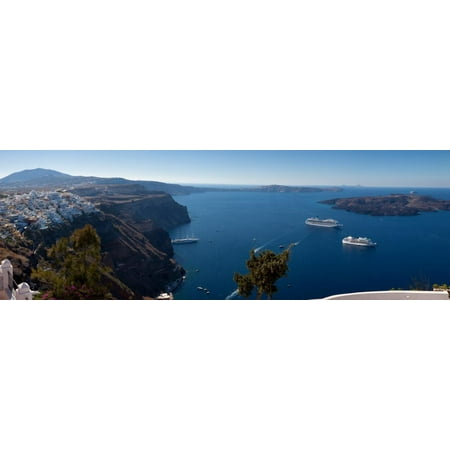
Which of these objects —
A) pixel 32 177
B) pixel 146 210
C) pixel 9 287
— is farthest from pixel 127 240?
pixel 32 177

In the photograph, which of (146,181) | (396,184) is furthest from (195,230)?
(396,184)

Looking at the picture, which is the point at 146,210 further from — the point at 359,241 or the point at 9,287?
the point at 359,241

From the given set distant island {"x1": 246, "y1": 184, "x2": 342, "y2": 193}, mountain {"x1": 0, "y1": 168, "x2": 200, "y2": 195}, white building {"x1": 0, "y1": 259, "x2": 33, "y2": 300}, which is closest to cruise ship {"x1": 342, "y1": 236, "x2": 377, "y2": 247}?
distant island {"x1": 246, "y1": 184, "x2": 342, "y2": 193}

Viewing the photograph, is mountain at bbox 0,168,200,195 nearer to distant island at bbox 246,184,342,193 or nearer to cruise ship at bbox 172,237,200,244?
cruise ship at bbox 172,237,200,244

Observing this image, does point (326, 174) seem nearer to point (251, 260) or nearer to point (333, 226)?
point (333, 226)

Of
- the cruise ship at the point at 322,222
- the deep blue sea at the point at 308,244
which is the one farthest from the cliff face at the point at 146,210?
the cruise ship at the point at 322,222
